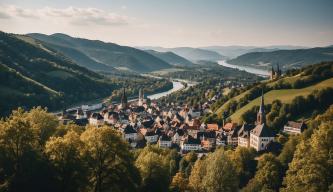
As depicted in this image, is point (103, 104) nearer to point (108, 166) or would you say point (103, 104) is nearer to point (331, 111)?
point (331, 111)

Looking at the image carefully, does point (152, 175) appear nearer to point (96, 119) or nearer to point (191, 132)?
point (191, 132)

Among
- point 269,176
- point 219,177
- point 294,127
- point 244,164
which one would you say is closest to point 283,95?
point 294,127

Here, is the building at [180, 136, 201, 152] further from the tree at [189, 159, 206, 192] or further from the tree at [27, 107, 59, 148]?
the tree at [27, 107, 59, 148]

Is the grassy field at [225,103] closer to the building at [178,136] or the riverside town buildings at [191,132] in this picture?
the riverside town buildings at [191,132]

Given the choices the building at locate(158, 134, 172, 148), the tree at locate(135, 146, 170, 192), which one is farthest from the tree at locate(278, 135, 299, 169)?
the building at locate(158, 134, 172, 148)

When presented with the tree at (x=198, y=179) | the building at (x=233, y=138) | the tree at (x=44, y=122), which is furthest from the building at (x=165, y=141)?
the tree at (x=44, y=122)

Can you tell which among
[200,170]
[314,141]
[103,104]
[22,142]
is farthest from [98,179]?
[103,104]
